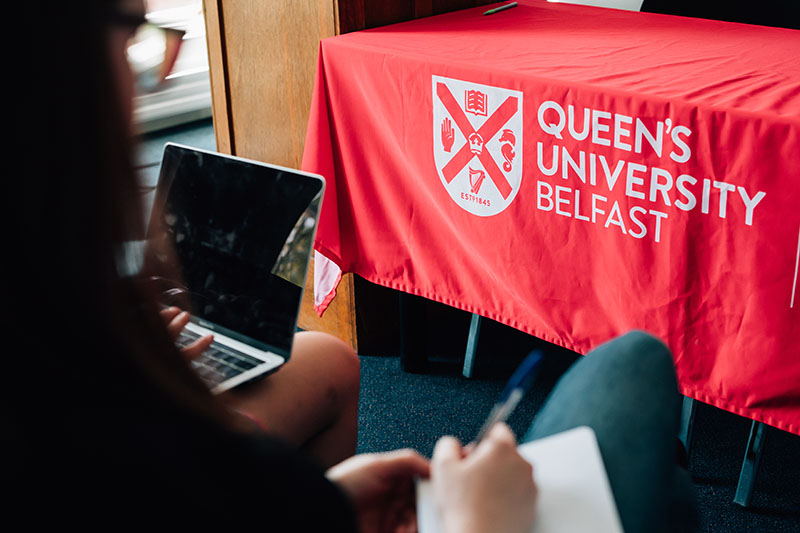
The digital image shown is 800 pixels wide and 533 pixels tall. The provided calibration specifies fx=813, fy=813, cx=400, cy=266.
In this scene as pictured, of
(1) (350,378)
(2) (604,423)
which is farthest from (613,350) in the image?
(1) (350,378)

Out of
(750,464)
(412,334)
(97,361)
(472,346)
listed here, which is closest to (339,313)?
(412,334)

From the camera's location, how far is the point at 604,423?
2.34 ft

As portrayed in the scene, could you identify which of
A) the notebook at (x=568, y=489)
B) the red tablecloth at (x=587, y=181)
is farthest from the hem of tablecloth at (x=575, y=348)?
the notebook at (x=568, y=489)

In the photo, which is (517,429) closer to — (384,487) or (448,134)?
(448,134)

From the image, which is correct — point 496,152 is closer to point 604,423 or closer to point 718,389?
point 718,389

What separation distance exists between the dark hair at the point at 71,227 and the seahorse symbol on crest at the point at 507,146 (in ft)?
3.15

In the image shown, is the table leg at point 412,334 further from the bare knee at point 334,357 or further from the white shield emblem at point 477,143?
the bare knee at point 334,357

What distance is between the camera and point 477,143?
1369 mm

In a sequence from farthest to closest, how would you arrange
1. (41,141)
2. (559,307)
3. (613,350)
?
(559,307)
(613,350)
(41,141)

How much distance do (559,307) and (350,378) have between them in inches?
18.3

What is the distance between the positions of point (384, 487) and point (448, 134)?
2.82 feet

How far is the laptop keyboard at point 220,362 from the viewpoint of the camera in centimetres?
91

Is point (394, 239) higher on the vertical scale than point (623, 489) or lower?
lower

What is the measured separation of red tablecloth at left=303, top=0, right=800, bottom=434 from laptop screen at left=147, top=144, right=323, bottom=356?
0.46 metres
